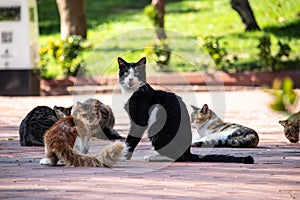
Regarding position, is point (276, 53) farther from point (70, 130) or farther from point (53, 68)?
point (70, 130)

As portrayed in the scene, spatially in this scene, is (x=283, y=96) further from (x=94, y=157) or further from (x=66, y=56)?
(x=66, y=56)

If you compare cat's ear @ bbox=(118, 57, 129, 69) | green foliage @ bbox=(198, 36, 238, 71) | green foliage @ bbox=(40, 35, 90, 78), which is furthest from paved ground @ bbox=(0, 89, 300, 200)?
green foliage @ bbox=(40, 35, 90, 78)

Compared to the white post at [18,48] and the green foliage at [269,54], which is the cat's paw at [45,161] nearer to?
the white post at [18,48]

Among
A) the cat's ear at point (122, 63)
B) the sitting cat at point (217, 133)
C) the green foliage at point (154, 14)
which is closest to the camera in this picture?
the cat's ear at point (122, 63)

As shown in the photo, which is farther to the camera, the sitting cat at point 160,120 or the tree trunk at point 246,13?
the tree trunk at point 246,13

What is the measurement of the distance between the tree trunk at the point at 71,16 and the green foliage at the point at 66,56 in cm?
125

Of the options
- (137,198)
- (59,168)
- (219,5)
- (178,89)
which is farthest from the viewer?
(219,5)

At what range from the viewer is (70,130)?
25.1ft

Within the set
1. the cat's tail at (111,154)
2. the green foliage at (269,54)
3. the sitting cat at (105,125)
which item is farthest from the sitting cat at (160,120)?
the green foliage at (269,54)

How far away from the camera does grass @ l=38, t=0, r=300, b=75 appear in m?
20.7

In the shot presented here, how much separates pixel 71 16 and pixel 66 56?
201 centimetres

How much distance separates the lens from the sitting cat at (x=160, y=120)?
26.2 feet

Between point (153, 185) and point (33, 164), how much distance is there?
5.66 ft

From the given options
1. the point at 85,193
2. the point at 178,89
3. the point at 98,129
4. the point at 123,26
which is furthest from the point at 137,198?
the point at 123,26
